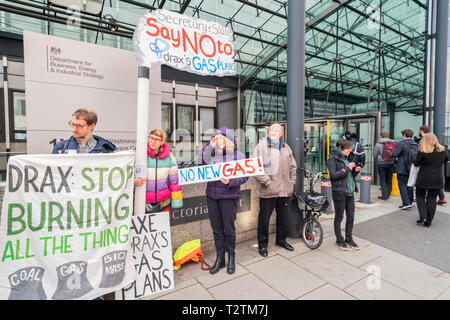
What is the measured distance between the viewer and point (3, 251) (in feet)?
6.11

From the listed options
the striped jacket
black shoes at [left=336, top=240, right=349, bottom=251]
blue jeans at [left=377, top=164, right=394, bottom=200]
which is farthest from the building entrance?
the striped jacket

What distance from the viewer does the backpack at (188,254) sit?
3.05 m

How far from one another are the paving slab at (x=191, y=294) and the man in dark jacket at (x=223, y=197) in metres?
0.35

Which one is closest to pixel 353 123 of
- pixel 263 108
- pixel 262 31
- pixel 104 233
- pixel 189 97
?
pixel 263 108

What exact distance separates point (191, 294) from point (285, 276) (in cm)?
115

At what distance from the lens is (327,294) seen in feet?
8.45

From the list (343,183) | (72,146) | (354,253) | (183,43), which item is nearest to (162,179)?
(72,146)

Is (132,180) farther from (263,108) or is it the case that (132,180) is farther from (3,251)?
(263,108)

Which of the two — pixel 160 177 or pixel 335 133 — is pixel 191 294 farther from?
pixel 335 133

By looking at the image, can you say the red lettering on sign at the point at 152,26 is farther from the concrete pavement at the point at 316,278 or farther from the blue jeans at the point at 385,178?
the blue jeans at the point at 385,178

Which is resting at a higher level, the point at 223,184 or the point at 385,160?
the point at 385,160

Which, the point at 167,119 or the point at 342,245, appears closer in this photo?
the point at 342,245

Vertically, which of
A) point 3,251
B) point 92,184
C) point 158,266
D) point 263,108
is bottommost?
point 158,266
